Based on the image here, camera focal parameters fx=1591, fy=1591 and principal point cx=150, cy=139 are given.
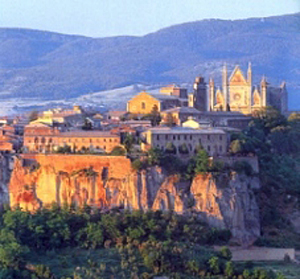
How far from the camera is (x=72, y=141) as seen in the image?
33.3 meters

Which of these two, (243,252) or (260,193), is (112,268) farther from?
(260,193)

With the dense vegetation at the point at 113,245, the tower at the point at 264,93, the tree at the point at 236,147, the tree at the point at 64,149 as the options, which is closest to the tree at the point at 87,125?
the tree at the point at 64,149

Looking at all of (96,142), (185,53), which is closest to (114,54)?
(185,53)

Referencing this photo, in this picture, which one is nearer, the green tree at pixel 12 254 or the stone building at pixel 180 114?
the green tree at pixel 12 254

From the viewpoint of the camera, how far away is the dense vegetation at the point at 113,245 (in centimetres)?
2817

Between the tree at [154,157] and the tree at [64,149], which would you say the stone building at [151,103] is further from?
the tree at [154,157]

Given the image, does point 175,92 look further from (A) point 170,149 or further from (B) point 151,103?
(A) point 170,149

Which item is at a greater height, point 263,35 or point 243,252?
point 263,35

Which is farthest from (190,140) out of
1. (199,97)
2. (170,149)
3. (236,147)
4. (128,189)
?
(199,97)

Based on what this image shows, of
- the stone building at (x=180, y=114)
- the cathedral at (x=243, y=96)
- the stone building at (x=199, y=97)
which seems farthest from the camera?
the cathedral at (x=243, y=96)

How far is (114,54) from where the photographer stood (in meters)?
87.6

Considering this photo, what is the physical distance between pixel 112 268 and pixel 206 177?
4.04 metres

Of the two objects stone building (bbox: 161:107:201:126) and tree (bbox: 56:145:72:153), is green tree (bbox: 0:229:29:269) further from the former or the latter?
stone building (bbox: 161:107:201:126)

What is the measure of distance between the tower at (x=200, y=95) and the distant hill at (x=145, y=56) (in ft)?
99.3
